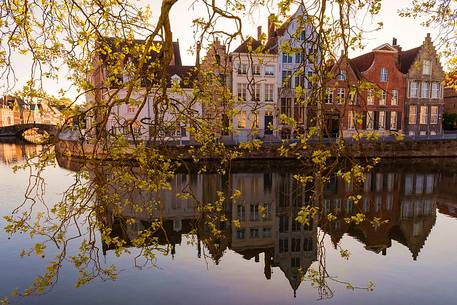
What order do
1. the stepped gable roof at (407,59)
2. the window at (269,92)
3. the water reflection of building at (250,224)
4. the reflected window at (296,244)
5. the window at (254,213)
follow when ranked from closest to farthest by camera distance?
the water reflection of building at (250,224), the reflected window at (296,244), the window at (254,213), the window at (269,92), the stepped gable roof at (407,59)

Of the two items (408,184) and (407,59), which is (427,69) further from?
(408,184)

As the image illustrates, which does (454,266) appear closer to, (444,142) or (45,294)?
(45,294)

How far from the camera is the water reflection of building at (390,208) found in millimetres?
16666

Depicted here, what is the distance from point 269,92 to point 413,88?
20.1 metres

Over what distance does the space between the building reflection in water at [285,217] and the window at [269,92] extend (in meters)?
14.9

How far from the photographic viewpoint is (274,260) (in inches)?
579

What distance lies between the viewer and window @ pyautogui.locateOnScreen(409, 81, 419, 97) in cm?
4606

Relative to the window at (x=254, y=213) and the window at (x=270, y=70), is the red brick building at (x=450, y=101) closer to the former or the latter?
the window at (x=270, y=70)

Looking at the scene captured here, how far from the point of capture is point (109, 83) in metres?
4.68

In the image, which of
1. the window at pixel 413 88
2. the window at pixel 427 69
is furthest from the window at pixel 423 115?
the window at pixel 427 69

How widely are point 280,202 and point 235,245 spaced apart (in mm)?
8219

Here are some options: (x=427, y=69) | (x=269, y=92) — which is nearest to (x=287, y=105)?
(x=269, y=92)

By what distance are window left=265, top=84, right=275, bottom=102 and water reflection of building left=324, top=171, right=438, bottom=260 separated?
1620 cm

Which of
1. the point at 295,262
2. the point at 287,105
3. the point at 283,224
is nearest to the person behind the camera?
the point at 295,262
